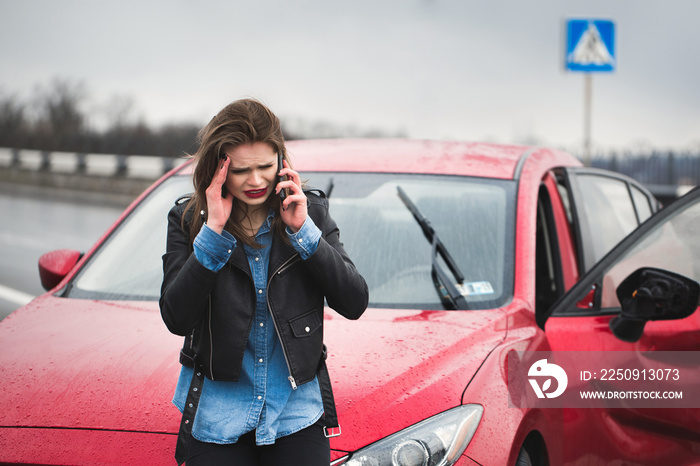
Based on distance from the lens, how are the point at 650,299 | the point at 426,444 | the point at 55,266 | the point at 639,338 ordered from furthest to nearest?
the point at 55,266
the point at 639,338
the point at 650,299
the point at 426,444

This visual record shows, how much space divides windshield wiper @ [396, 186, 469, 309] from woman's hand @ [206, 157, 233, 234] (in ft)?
4.20

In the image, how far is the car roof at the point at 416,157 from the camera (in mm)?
3381

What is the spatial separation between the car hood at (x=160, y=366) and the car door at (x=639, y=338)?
322 mm

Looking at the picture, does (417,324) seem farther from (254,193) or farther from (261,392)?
(254,193)

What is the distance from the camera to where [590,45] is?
29.1 feet

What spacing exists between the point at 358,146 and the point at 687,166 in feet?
48.6

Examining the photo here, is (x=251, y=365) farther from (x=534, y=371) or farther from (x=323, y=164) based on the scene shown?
(x=323, y=164)

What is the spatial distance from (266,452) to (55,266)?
1.88 metres

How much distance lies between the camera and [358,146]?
3.77m

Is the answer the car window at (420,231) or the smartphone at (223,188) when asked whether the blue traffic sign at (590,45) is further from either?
the smartphone at (223,188)

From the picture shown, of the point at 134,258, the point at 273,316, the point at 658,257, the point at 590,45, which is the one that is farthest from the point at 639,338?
the point at 590,45

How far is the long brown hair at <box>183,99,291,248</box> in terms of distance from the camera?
68.9 inches

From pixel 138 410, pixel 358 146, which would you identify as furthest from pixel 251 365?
pixel 358 146

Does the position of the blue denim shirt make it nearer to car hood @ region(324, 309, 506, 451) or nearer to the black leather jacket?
the black leather jacket
